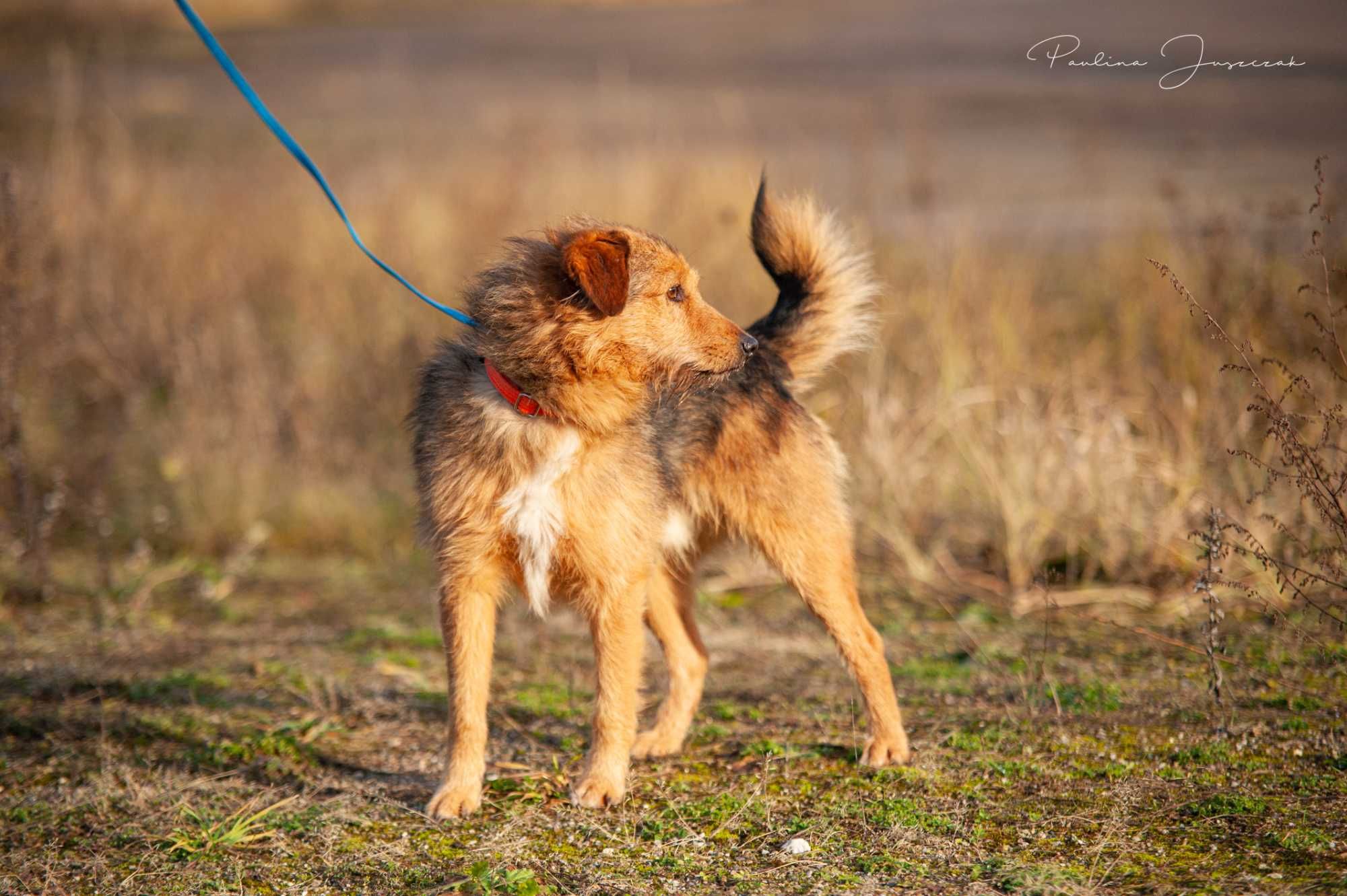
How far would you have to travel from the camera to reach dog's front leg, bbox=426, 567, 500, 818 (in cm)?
404

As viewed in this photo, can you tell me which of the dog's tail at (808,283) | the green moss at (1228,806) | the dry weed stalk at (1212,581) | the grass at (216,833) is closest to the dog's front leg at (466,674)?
the grass at (216,833)

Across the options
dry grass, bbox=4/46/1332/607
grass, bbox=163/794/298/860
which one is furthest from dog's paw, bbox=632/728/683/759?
dry grass, bbox=4/46/1332/607

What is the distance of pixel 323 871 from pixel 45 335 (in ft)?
18.9

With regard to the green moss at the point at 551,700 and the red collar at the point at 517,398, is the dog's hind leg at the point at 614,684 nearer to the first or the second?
the red collar at the point at 517,398

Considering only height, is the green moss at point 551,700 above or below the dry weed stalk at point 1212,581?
below

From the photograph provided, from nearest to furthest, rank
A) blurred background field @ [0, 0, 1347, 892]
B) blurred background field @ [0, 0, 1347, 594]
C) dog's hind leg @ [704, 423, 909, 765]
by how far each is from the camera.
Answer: blurred background field @ [0, 0, 1347, 892] → dog's hind leg @ [704, 423, 909, 765] → blurred background field @ [0, 0, 1347, 594]

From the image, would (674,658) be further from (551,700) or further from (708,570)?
(708,570)

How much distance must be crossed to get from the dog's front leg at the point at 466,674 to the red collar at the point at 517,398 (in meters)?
0.55

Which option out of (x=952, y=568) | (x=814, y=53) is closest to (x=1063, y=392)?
(x=952, y=568)

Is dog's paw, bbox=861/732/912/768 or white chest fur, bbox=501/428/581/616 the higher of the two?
white chest fur, bbox=501/428/581/616

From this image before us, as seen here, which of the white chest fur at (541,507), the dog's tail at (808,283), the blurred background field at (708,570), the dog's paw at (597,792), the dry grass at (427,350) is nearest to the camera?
the blurred background field at (708,570)

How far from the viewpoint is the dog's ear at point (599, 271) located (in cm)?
381

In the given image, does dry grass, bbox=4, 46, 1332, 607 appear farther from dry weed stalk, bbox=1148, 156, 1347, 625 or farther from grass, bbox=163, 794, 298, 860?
grass, bbox=163, 794, 298, 860

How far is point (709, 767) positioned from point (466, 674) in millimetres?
983
